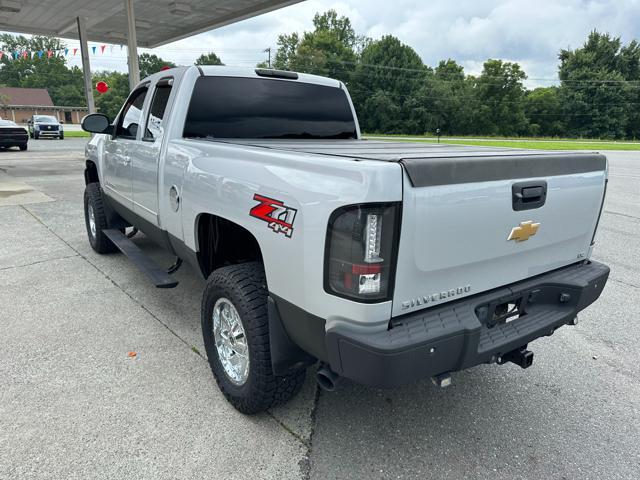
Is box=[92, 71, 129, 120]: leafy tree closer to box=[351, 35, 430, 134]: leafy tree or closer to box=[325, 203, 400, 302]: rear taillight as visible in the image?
box=[351, 35, 430, 134]: leafy tree

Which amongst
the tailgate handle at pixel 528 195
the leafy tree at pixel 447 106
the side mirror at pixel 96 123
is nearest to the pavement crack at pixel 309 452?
the tailgate handle at pixel 528 195

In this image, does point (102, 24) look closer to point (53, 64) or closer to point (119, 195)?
point (119, 195)

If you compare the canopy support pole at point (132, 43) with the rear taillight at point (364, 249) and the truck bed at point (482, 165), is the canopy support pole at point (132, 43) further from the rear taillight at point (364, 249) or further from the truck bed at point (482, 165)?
the rear taillight at point (364, 249)

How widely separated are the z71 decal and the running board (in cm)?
129

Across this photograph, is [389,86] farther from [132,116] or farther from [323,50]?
[132,116]

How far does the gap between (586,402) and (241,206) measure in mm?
2423

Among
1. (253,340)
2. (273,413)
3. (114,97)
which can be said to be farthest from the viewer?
(114,97)

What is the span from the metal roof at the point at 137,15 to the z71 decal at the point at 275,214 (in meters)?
13.9

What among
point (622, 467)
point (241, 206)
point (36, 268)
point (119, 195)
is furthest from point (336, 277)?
point (36, 268)

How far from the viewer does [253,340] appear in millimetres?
2322

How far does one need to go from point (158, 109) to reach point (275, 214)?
2.25 m

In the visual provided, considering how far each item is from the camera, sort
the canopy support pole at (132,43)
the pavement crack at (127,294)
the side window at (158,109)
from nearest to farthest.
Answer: the pavement crack at (127,294) → the side window at (158,109) → the canopy support pole at (132,43)

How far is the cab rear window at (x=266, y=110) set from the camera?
3.56 meters

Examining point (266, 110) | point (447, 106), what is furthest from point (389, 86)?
point (266, 110)
